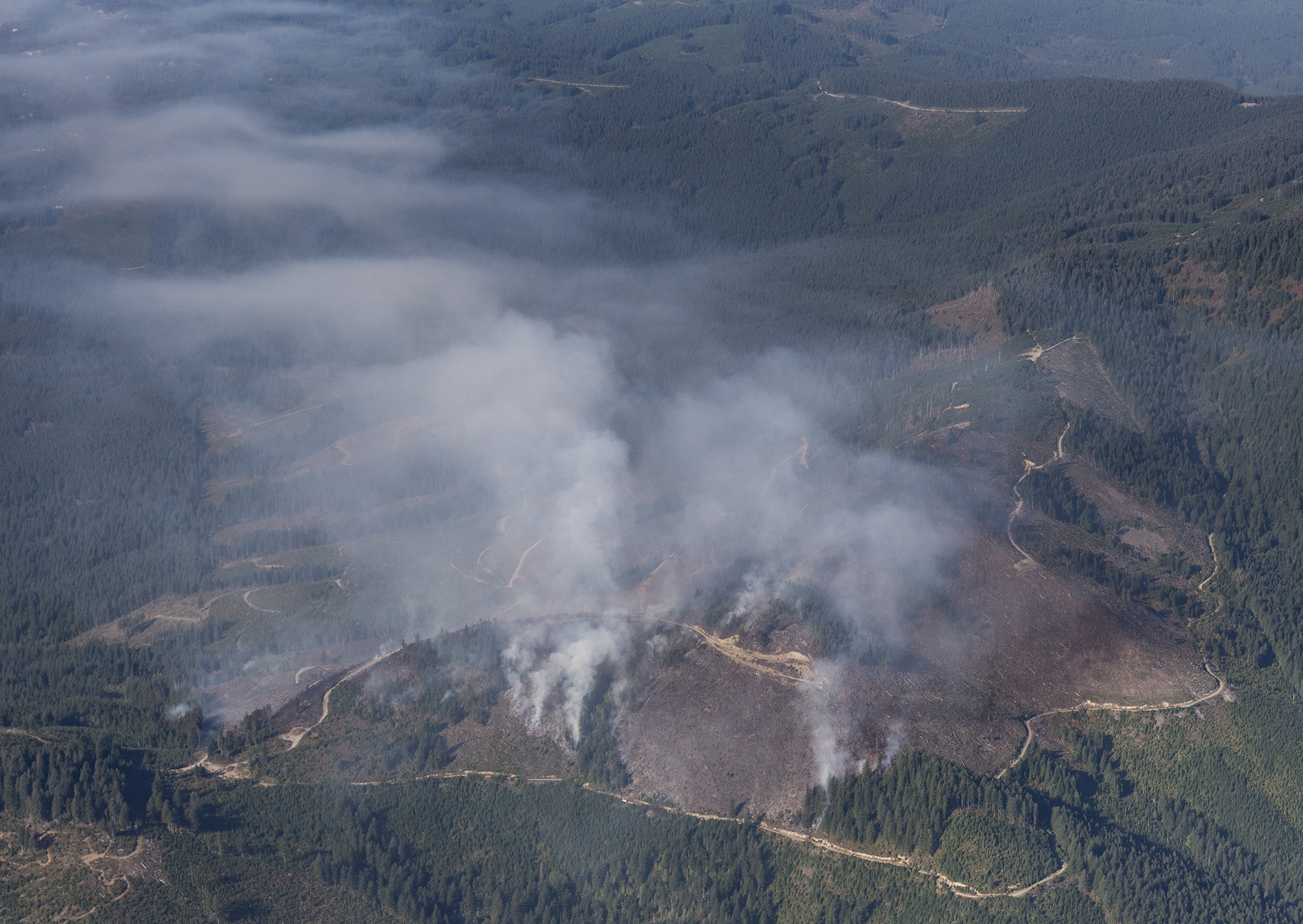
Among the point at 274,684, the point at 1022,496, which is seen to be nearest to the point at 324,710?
the point at 274,684

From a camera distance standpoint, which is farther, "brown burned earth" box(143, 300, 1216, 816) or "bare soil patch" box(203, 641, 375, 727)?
"bare soil patch" box(203, 641, 375, 727)

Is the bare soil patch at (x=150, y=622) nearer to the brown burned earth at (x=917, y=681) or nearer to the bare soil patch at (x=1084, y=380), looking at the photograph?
the brown burned earth at (x=917, y=681)

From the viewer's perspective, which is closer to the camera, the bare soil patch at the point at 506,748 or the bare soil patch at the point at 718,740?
the bare soil patch at the point at 718,740

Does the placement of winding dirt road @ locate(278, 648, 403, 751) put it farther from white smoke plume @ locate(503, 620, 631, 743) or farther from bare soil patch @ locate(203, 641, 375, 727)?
white smoke plume @ locate(503, 620, 631, 743)

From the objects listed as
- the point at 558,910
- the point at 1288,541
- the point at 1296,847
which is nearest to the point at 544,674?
the point at 558,910

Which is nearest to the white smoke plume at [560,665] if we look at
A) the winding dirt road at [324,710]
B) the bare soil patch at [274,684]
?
the winding dirt road at [324,710]

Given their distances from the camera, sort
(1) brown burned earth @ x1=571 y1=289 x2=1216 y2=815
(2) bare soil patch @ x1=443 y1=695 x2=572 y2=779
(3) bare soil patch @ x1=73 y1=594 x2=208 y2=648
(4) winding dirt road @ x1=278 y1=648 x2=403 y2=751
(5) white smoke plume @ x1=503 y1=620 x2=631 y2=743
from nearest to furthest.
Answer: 1. (1) brown burned earth @ x1=571 y1=289 x2=1216 y2=815
2. (2) bare soil patch @ x1=443 y1=695 x2=572 y2=779
3. (5) white smoke plume @ x1=503 y1=620 x2=631 y2=743
4. (4) winding dirt road @ x1=278 y1=648 x2=403 y2=751
5. (3) bare soil patch @ x1=73 y1=594 x2=208 y2=648

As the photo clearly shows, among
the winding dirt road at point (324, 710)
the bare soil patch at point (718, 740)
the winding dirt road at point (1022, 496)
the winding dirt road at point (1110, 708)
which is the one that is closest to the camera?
the bare soil patch at point (718, 740)

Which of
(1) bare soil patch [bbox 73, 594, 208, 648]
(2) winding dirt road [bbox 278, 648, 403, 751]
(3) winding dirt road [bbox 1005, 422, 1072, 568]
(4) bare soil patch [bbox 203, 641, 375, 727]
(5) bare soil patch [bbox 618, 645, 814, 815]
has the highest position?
(3) winding dirt road [bbox 1005, 422, 1072, 568]

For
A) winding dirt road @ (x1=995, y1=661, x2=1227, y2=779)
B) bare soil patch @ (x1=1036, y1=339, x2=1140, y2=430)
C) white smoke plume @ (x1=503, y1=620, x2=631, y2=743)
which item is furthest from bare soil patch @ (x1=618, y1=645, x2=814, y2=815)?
bare soil patch @ (x1=1036, y1=339, x2=1140, y2=430)

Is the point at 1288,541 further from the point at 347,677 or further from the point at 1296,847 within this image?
the point at 347,677

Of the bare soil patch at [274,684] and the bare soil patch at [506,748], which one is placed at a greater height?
the bare soil patch at [506,748]
